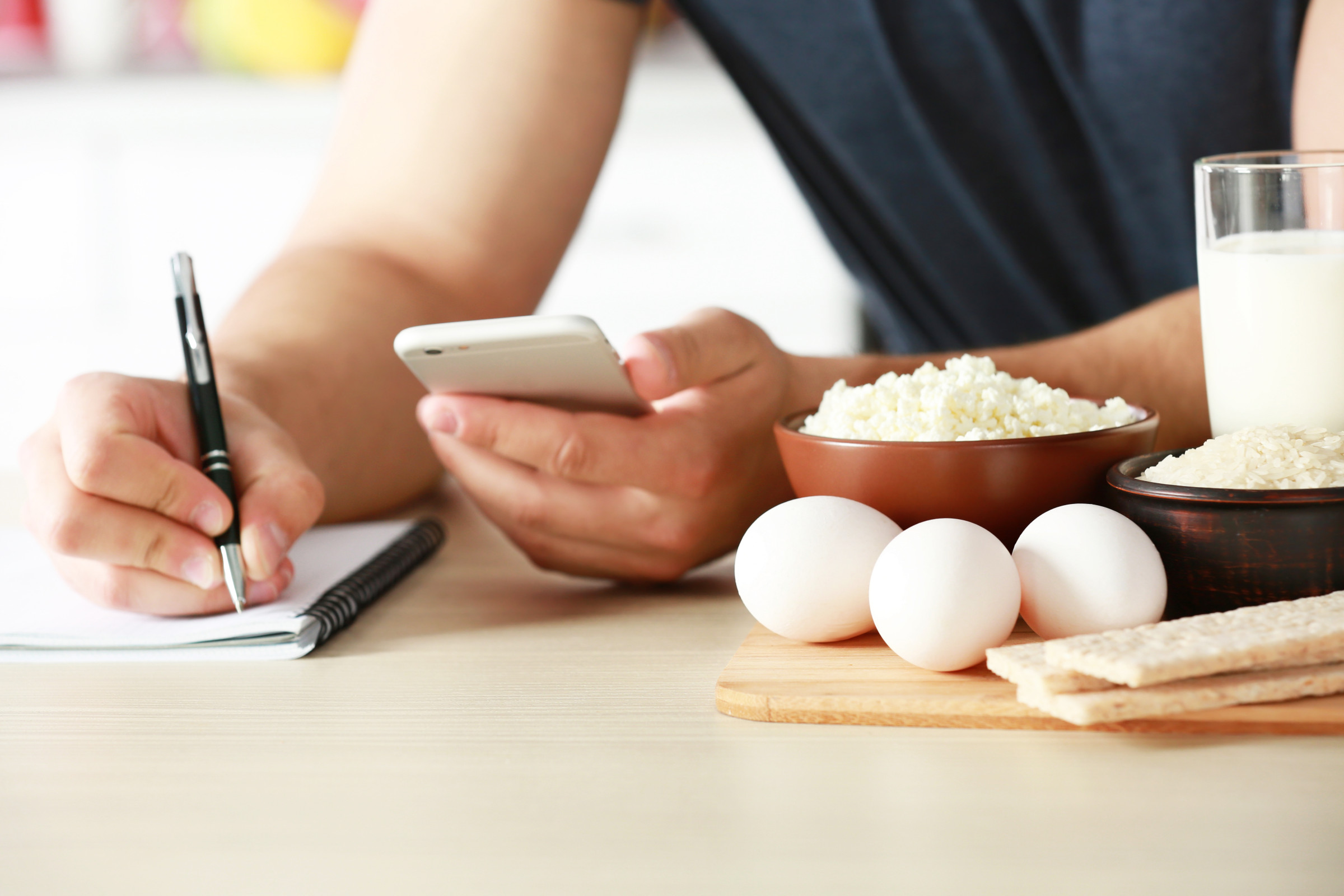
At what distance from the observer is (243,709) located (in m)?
0.57

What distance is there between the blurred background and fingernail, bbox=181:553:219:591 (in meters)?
2.08

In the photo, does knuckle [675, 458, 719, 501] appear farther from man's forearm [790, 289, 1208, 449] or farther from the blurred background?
the blurred background

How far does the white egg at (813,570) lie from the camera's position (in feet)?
1.92

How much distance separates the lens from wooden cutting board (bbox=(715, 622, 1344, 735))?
0.49 metres

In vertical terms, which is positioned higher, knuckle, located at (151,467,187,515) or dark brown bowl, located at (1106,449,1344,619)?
knuckle, located at (151,467,187,515)

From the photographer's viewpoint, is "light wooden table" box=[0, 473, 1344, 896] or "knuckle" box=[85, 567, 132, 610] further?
"knuckle" box=[85, 567, 132, 610]

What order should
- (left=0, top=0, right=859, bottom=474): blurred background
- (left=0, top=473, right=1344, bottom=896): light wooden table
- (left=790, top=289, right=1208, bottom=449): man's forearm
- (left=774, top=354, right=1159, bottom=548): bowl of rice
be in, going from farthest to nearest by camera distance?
(left=0, top=0, right=859, bottom=474): blurred background < (left=790, top=289, right=1208, bottom=449): man's forearm < (left=774, top=354, right=1159, bottom=548): bowl of rice < (left=0, top=473, right=1344, bottom=896): light wooden table


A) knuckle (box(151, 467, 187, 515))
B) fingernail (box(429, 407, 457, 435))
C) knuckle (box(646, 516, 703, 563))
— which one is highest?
fingernail (box(429, 407, 457, 435))

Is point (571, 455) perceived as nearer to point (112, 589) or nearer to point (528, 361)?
point (528, 361)

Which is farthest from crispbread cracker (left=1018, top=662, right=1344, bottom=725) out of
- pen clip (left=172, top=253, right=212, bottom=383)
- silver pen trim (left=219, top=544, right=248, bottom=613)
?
pen clip (left=172, top=253, right=212, bottom=383)

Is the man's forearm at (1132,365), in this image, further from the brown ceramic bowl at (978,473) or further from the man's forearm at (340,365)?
the man's forearm at (340,365)

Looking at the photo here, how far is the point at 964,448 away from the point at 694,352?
0.20 m

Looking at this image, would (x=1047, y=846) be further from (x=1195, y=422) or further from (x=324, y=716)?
(x=1195, y=422)

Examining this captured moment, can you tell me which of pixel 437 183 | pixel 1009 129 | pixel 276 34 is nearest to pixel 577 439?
pixel 437 183
